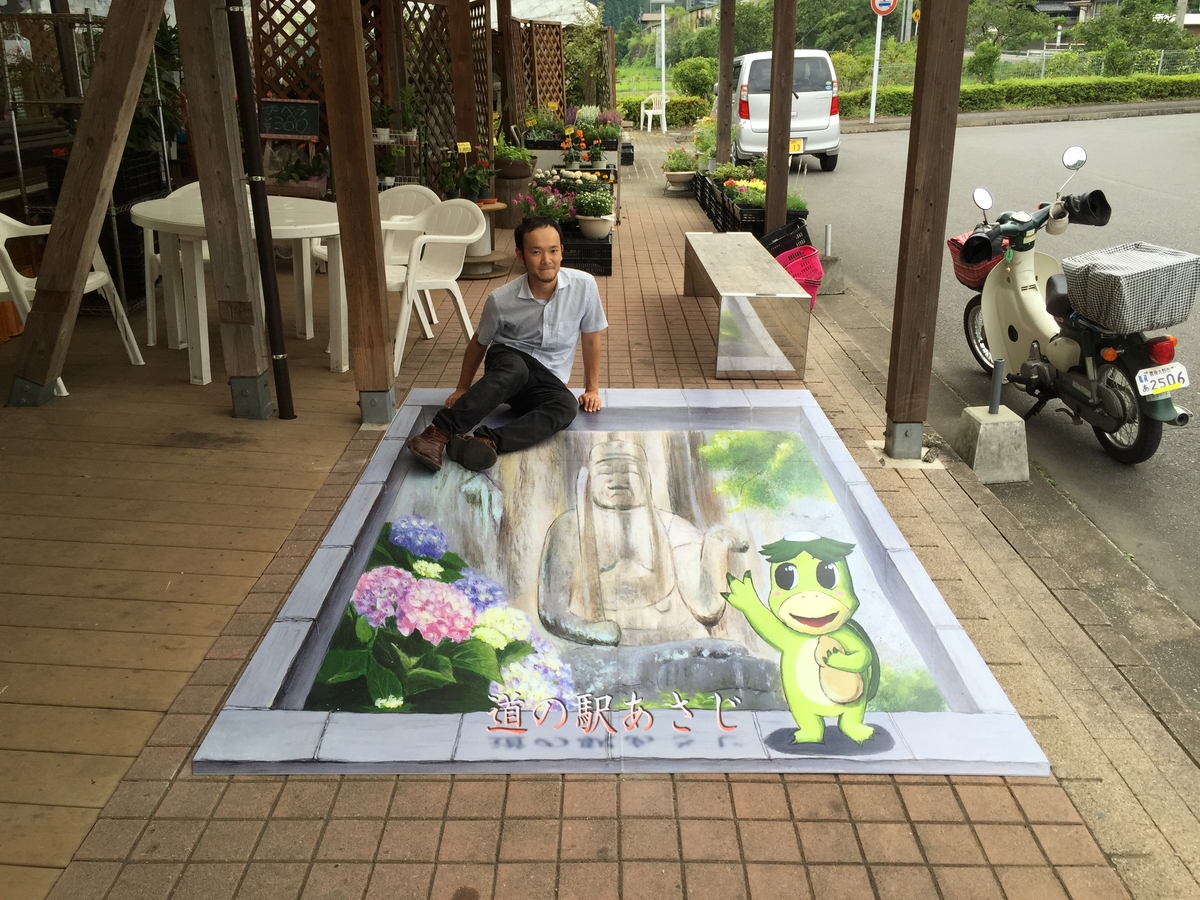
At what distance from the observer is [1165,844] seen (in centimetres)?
238

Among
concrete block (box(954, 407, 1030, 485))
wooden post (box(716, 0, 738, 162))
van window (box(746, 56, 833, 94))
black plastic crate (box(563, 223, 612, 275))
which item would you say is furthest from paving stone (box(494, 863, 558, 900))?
van window (box(746, 56, 833, 94))

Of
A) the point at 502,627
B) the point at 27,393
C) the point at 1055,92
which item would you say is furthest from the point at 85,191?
the point at 1055,92

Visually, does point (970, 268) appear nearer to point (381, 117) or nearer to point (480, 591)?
point (480, 591)

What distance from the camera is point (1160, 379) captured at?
4449mm

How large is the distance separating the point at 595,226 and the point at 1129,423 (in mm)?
4640

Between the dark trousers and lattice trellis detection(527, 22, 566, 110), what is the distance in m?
12.3

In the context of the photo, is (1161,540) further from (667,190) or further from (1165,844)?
(667,190)

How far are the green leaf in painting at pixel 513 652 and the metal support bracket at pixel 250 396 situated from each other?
2.42 meters

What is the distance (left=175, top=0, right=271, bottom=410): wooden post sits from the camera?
Result: 4438 millimetres

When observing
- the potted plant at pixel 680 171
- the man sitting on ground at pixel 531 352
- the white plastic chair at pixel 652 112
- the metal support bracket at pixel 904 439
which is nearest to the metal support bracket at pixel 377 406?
the man sitting on ground at pixel 531 352

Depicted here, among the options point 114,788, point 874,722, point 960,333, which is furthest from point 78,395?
point 960,333

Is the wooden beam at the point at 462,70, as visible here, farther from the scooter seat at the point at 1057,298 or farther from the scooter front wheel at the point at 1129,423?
the scooter front wheel at the point at 1129,423

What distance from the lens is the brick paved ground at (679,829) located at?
7.38 feet

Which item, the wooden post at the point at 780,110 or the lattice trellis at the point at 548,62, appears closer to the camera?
the wooden post at the point at 780,110
